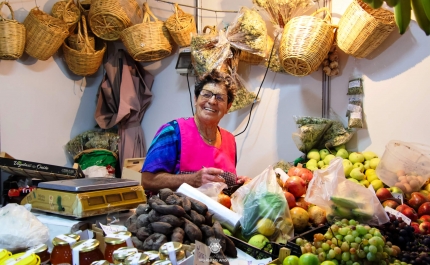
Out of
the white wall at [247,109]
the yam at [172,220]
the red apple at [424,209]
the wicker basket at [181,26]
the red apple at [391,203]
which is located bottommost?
the red apple at [424,209]

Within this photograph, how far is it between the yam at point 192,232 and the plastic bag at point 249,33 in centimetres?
210

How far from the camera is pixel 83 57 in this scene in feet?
12.2

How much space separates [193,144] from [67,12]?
2.11 m

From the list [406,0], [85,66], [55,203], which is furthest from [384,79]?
Answer: [85,66]

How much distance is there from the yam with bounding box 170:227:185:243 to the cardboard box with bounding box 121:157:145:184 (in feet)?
7.85

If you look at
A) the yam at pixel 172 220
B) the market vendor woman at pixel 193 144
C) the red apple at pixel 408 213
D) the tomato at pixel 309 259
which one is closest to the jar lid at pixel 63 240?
the yam at pixel 172 220

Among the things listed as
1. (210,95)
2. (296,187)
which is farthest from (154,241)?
(210,95)

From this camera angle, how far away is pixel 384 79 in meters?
2.78

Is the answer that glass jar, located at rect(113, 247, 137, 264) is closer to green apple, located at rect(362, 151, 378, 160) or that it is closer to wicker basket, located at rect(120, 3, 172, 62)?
green apple, located at rect(362, 151, 378, 160)

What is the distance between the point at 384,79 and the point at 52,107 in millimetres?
3046

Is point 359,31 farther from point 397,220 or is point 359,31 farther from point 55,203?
point 55,203

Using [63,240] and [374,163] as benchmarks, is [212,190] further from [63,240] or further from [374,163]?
[374,163]

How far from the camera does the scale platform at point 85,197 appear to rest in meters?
1.48

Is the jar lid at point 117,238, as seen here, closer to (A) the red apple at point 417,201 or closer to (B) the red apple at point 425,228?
(B) the red apple at point 425,228
